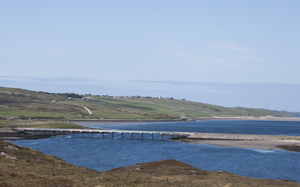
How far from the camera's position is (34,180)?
96.8 ft

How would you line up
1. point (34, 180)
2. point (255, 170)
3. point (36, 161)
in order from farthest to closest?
point (255, 170) < point (36, 161) < point (34, 180)

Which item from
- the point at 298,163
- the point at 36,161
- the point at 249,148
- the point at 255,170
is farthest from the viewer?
the point at 249,148

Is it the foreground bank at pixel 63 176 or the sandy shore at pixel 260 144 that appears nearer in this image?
the foreground bank at pixel 63 176

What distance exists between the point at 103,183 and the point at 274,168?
133 ft

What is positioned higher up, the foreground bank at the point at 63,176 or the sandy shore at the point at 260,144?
the foreground bank at the point at 63,176

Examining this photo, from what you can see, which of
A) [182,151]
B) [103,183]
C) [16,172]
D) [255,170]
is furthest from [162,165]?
[182,151]

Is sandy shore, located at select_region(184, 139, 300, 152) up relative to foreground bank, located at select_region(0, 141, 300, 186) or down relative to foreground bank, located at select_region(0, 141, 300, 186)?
down

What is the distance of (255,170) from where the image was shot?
58531 millimetres

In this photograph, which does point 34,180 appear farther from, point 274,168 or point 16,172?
point 274,168

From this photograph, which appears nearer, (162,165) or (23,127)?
(162,165)

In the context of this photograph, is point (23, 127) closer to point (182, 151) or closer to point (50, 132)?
point (50, 132)

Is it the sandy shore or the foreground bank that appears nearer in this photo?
the foreground bank

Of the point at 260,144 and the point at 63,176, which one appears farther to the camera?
the point at 260,144

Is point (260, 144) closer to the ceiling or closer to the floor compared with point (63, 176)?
closer to the floor
